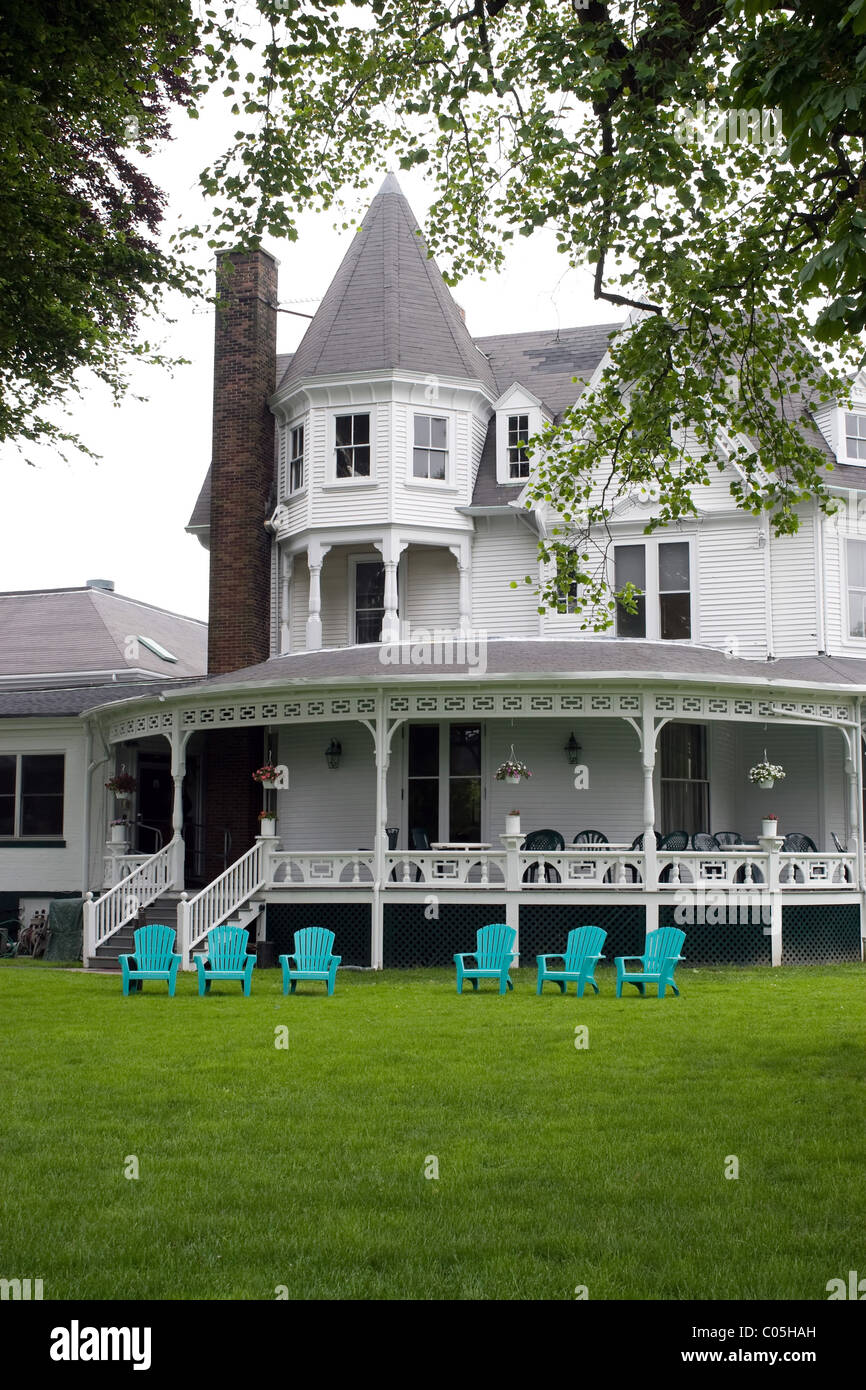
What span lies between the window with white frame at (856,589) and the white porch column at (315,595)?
31.1 ft

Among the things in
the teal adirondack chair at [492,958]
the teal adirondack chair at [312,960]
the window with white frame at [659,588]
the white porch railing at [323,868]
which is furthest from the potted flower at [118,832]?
the window with white frame at [659,588]

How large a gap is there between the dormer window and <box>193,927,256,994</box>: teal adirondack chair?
1126cm

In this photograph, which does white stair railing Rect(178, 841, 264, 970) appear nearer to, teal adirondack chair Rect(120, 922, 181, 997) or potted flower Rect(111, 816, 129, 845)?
teal adirondack chair Rect(120, 922, 181, 997)

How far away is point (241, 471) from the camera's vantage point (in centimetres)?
2645

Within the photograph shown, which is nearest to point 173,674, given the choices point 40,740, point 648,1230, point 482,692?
point 40,740

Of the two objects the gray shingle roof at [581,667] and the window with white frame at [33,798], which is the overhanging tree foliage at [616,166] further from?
the window with white frame at [33,798]

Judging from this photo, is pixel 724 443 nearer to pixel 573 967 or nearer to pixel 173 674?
pixel 573 967

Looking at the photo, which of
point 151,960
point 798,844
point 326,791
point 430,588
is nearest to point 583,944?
point 151,960

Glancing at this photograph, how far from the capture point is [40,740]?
26.2 meters

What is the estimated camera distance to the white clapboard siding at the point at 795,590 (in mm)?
23609

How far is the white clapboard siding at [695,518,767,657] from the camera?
77.6 ft

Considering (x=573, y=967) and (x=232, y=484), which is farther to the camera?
(x=232, y=484)

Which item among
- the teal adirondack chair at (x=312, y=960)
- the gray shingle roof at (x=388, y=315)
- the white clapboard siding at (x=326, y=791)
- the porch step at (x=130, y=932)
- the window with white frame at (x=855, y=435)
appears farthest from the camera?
the gray shingle roof at (x=388, y=315)
